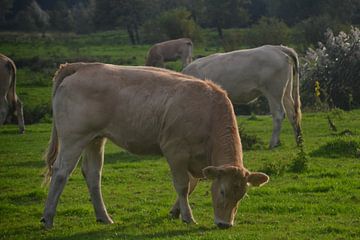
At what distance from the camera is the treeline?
56.8 m

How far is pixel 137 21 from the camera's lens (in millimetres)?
70500

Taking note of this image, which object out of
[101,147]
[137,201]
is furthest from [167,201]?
[101,147]

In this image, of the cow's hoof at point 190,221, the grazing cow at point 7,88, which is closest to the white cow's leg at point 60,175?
the cow's hoof at point 190,221

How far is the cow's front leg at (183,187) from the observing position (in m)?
9.37

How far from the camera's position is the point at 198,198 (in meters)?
11.7

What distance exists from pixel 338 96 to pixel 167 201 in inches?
709

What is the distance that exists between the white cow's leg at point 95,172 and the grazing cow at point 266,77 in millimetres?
7992

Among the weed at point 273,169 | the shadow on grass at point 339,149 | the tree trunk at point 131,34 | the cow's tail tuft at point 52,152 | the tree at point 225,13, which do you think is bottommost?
the tree trunk at point 131,34

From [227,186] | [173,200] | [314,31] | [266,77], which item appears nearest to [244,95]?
[266,77]

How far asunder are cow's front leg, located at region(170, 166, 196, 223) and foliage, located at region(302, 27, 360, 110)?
18.7m

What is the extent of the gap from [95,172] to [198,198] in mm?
2205

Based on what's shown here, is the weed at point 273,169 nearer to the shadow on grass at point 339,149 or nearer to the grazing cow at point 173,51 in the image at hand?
the shadow on grass at point 339,149

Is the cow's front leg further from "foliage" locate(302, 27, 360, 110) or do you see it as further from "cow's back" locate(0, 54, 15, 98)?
"foliage" locate(302, 27, 360, 110)

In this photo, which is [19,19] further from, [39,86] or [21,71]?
[39,86]
